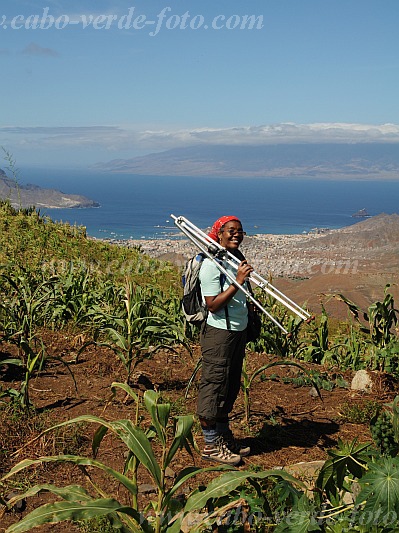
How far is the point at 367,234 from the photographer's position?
37.2 m

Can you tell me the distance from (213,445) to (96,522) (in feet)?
4.22

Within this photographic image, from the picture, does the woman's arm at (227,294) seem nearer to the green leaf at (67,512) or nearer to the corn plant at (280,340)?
the green leaf at (67,512)

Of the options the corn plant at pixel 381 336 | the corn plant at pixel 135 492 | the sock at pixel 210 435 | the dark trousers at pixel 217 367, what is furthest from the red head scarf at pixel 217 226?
the corn plant at pixel 381 336

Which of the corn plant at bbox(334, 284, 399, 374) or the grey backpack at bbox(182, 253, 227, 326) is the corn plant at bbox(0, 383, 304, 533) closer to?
the grey backpack at bbox(182, 253, 227, 326)

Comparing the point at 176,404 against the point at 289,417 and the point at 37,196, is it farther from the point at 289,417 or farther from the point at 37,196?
the point at 37,196

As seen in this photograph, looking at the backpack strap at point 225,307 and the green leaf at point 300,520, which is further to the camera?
the backpack strap at point 225,307

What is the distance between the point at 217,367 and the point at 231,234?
981 mm

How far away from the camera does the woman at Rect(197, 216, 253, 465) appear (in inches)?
175

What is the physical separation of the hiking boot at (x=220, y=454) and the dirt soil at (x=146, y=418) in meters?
0.08

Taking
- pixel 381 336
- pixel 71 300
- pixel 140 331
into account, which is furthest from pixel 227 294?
pixel 71 300

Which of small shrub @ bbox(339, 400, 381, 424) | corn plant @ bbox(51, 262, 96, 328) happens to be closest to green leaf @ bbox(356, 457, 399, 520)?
small shrub @ bbox(339, 400, 381, 424)

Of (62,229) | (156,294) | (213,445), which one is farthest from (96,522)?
(62,229)

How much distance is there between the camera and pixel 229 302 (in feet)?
14.8

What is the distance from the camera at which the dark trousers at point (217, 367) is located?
4.52 metres
